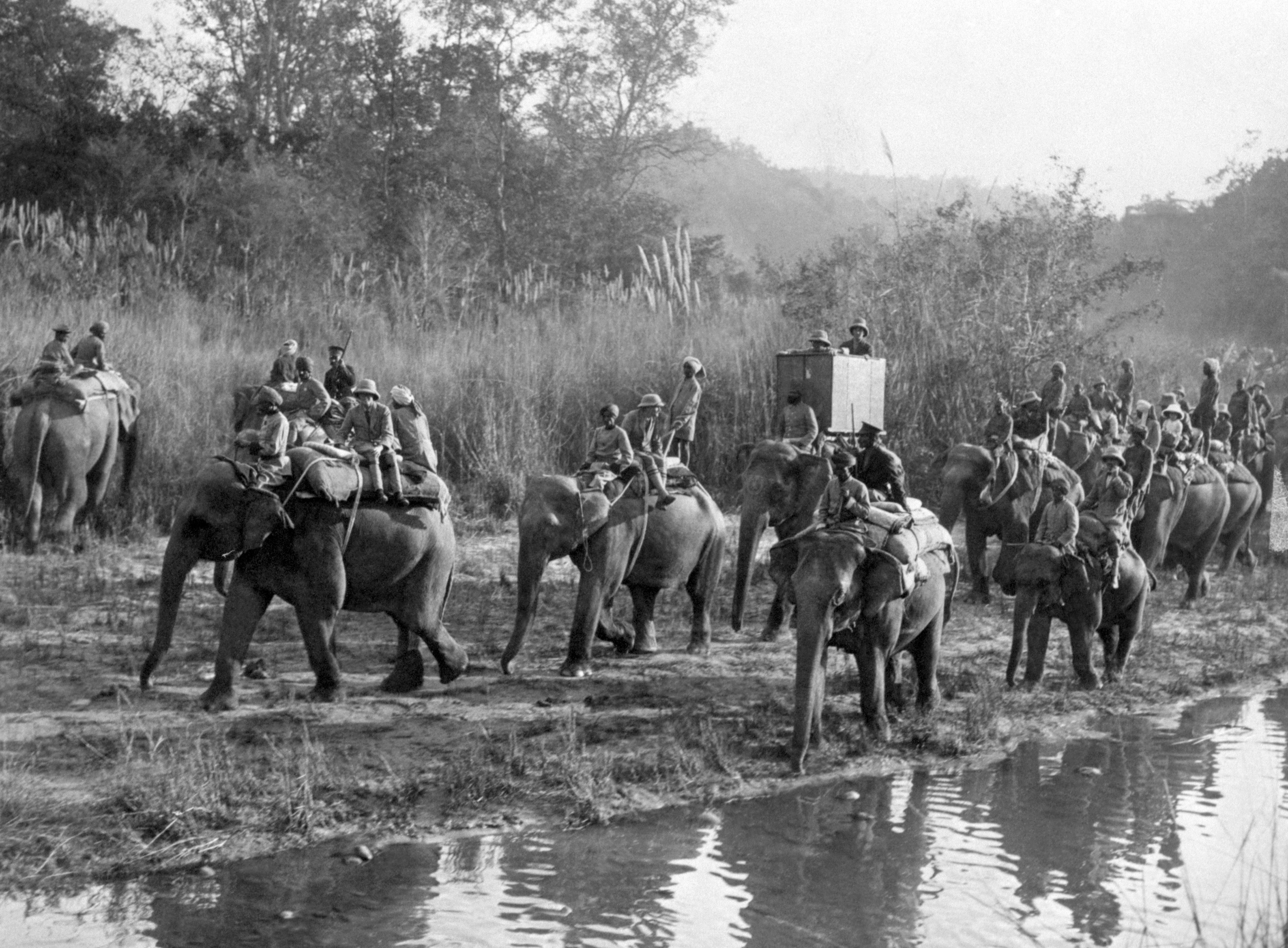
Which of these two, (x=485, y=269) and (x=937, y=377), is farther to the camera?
(x=485, y=269)

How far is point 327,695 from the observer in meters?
9.66

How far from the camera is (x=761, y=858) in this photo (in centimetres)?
788

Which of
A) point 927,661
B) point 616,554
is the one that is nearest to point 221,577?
point 616,554

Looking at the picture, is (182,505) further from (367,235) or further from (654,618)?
(367,235)

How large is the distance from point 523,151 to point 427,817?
2452 centimetres

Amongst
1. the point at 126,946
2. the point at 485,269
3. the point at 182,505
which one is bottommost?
the point at 126,946

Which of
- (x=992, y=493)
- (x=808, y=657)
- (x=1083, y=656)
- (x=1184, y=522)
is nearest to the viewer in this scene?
(x=808, y=657)

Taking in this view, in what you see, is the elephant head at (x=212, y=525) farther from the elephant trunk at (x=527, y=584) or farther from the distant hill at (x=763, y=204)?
the distant hill at (x=763, y=204)

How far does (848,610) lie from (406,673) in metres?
2.72

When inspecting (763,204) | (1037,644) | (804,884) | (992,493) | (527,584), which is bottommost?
(804,884)

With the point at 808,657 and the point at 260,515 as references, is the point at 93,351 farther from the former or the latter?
the point at 808,657

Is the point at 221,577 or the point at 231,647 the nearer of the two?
the point at 231,647

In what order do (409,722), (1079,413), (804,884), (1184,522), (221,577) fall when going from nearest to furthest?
1. (804,884)
2. (409,722)
3. (221,577)
4. (1184,522)
5. (1079,413)

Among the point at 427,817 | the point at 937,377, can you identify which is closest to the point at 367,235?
the point at 937,377
